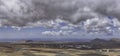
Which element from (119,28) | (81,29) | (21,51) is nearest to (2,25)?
(21,51)

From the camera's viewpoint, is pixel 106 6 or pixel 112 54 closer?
pixel 106 6

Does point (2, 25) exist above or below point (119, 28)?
above

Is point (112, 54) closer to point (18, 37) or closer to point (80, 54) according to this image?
point (80, 54)

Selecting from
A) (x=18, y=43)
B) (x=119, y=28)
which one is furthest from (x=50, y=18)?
(x=119, y=28)

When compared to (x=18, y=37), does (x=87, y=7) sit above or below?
above

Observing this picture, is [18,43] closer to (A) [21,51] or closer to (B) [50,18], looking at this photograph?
(A) [21,51]

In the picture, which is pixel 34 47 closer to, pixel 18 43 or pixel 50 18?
pixel 18 43

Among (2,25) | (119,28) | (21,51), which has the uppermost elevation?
(2,25)

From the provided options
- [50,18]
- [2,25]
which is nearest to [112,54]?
[50,18]

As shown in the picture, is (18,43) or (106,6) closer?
(106,6)
